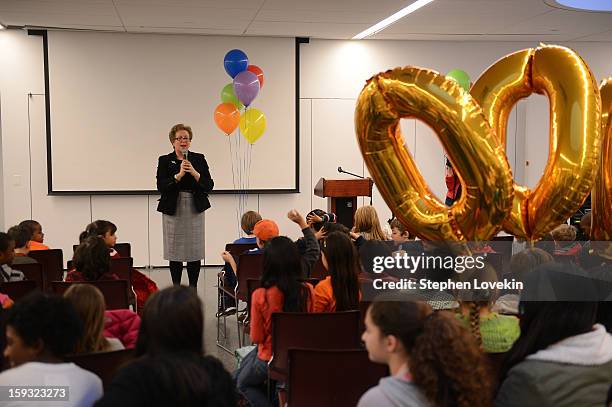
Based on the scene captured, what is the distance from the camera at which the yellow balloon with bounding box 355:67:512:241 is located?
208 centimetres

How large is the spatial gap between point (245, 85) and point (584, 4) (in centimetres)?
372

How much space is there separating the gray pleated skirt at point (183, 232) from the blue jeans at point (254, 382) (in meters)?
2.58

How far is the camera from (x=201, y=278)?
26.2 ft

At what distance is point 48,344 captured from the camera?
76.6 inches

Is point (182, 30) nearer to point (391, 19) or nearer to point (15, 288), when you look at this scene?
point (391, 19)

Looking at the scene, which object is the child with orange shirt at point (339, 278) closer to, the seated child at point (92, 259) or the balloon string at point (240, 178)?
the seated child at point (92, 259)

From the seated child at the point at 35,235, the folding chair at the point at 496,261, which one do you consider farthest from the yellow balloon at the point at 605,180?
the seated child at the point at 35,235

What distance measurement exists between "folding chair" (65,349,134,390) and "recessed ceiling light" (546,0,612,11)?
600 cm

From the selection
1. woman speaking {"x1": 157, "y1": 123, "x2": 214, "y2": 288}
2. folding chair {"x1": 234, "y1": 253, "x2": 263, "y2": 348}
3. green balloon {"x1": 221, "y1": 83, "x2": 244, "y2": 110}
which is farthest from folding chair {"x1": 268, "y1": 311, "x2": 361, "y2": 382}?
green balloon {"x1": 221, "y1": 83, "x2": 244, "y2": 110}

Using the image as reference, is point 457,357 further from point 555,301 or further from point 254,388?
point 254,388

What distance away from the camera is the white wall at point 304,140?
831 cm

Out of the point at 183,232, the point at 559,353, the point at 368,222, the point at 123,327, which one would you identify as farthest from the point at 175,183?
the point at 559,353

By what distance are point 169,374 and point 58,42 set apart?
7.68 meters

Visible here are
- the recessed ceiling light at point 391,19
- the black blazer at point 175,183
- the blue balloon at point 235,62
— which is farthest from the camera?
the blue balloon at point 235,62
